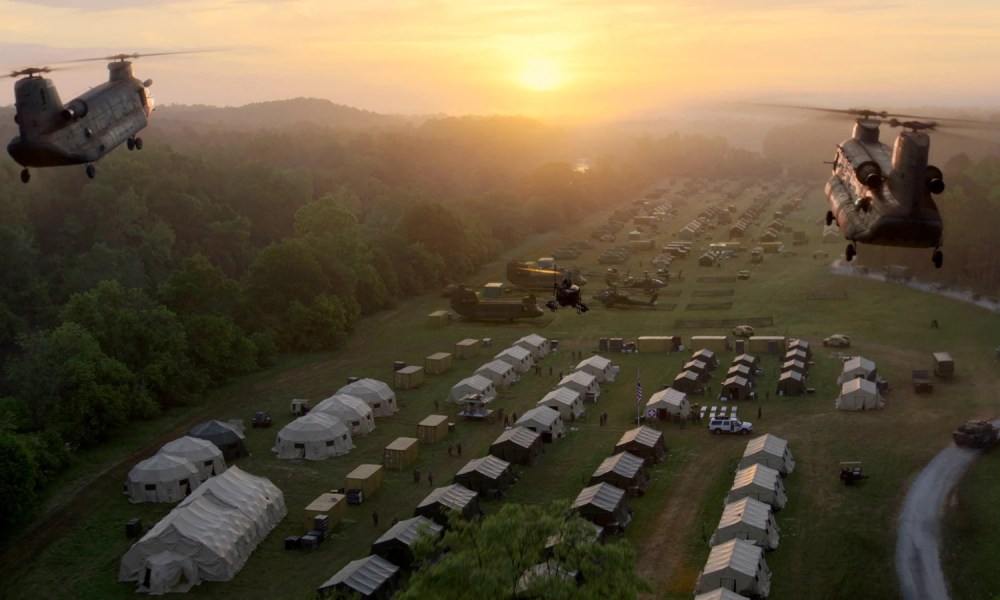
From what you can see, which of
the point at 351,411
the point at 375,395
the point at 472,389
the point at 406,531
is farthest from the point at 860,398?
the point at 406,531

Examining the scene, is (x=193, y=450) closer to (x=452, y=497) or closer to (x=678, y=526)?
(x=452, y=497)

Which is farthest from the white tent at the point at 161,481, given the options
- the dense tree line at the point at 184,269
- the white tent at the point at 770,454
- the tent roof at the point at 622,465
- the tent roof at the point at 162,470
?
the white tent at the point at 770,454

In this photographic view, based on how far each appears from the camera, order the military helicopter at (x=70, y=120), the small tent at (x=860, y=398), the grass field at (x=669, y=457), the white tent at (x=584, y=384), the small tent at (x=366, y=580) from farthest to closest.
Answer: the white tent at (x=584, y=384) < the small tent at (x=860, y=398) < the grass field at (x=669, y=457) < the small tent at (x=366, y=580) < the military helicopter at (x=70, y=120)

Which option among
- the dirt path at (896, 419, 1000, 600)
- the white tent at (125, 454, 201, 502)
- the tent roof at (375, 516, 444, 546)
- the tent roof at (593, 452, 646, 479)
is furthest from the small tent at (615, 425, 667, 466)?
the white tent at (125, 454, 201, 502)

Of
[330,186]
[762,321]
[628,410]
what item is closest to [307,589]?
[628,410]

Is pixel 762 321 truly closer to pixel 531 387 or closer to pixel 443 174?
pixel 531 387

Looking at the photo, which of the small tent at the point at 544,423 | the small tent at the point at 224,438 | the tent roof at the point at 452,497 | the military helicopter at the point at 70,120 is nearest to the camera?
the military helicopter at the point at 70,120

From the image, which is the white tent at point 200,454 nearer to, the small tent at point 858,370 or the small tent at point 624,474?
the small tent at point 624,474
